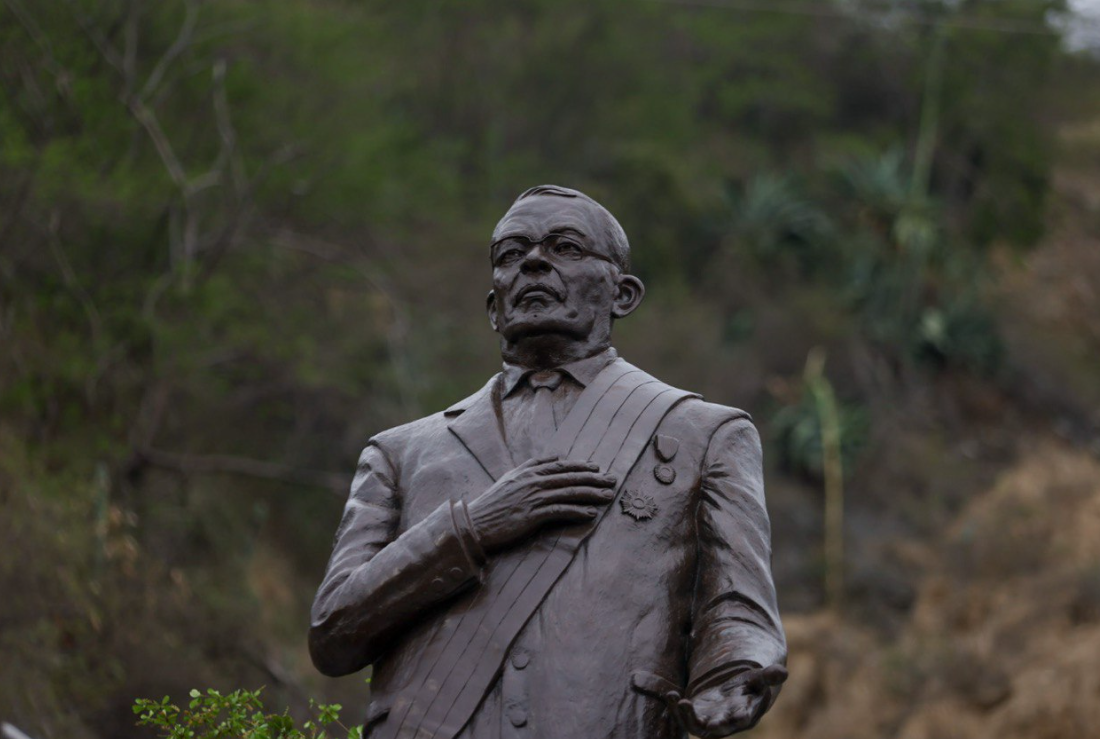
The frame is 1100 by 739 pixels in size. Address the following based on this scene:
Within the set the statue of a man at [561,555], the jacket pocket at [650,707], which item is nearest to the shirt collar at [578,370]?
the statue of a man at [561,555]

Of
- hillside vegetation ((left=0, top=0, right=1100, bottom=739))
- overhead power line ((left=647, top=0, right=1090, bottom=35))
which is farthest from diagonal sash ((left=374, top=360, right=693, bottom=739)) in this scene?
overhead power line ((left=647, top=0, right=1090, bottom=35))

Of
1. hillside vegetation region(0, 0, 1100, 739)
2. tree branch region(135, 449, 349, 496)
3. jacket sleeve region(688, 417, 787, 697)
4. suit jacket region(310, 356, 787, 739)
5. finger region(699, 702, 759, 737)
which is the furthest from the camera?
tree branch region(135, 449, 349, 496)

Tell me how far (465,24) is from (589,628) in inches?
1441

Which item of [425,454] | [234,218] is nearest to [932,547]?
[234,218]

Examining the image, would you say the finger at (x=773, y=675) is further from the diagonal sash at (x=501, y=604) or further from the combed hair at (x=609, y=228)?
the combed hair at (x=609, y=228)

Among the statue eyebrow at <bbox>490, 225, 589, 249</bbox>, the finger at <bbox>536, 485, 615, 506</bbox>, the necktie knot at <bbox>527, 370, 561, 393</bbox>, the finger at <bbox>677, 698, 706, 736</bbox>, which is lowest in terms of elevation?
the finger at <bbox>677, 698, 706, 736</bbox>

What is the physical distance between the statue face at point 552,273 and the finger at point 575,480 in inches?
20.5

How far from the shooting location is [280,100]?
26.3 meters

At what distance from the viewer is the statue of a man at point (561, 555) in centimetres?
510

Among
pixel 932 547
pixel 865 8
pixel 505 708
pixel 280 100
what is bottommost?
pixel 932 547

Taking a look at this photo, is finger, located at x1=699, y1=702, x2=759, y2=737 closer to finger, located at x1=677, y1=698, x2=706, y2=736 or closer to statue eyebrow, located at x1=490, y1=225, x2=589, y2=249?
finger, located at x1=677, y1=698, x2=706, y2=736

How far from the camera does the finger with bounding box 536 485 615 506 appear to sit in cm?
527

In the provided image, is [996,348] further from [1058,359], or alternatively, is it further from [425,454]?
[425,454]

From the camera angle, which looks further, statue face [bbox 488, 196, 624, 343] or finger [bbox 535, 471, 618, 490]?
statue face [bbox 488, 196, 624, 343]
